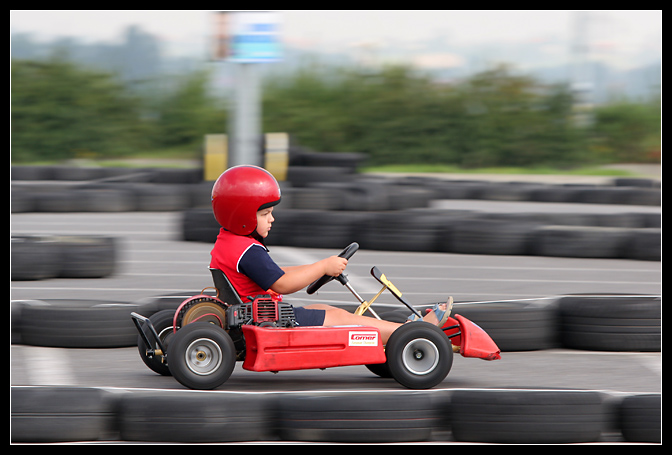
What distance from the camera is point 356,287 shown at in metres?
7.81

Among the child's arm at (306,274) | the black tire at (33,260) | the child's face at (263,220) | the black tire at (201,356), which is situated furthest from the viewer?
the black tire at (33,260)

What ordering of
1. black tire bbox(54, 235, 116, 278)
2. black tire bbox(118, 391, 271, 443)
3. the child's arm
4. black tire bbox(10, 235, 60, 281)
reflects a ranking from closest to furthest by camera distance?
black tire bbox(118, 391, 271, 443)
the child's arm
black tire bbox(10, 235, 60, 281)
black tire bbox(54, 235, 116, 278)

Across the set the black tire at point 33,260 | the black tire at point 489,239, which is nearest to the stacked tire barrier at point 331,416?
the black tire at point 33,260

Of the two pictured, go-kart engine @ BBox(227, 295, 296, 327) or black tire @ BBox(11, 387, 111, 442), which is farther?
go-kart engine @ BBox(227, 295, 296, 327)

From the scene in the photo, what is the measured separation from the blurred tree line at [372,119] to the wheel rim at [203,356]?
93.8 ft

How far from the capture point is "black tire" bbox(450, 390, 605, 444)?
11.9 feet

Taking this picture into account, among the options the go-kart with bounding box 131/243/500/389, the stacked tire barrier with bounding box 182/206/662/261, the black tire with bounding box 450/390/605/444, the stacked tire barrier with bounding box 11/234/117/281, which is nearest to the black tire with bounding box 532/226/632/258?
the stacked tire barrier with bounding box 182/206/662/261

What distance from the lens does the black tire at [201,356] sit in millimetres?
4035

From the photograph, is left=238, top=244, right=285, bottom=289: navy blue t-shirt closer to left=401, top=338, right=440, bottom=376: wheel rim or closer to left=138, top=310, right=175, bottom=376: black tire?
left=138, top=310, right=175, bottom=376: black tire

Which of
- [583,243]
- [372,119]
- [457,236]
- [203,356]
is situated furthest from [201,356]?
[372,119]

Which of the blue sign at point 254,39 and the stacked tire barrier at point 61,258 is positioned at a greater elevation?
the blue sign at point 254,39

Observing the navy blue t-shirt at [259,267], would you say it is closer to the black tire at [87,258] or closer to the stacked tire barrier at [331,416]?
the stacked tire barrier at [331,416]

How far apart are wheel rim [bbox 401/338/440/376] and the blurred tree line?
93.1 ft

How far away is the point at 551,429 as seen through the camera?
364 cm
